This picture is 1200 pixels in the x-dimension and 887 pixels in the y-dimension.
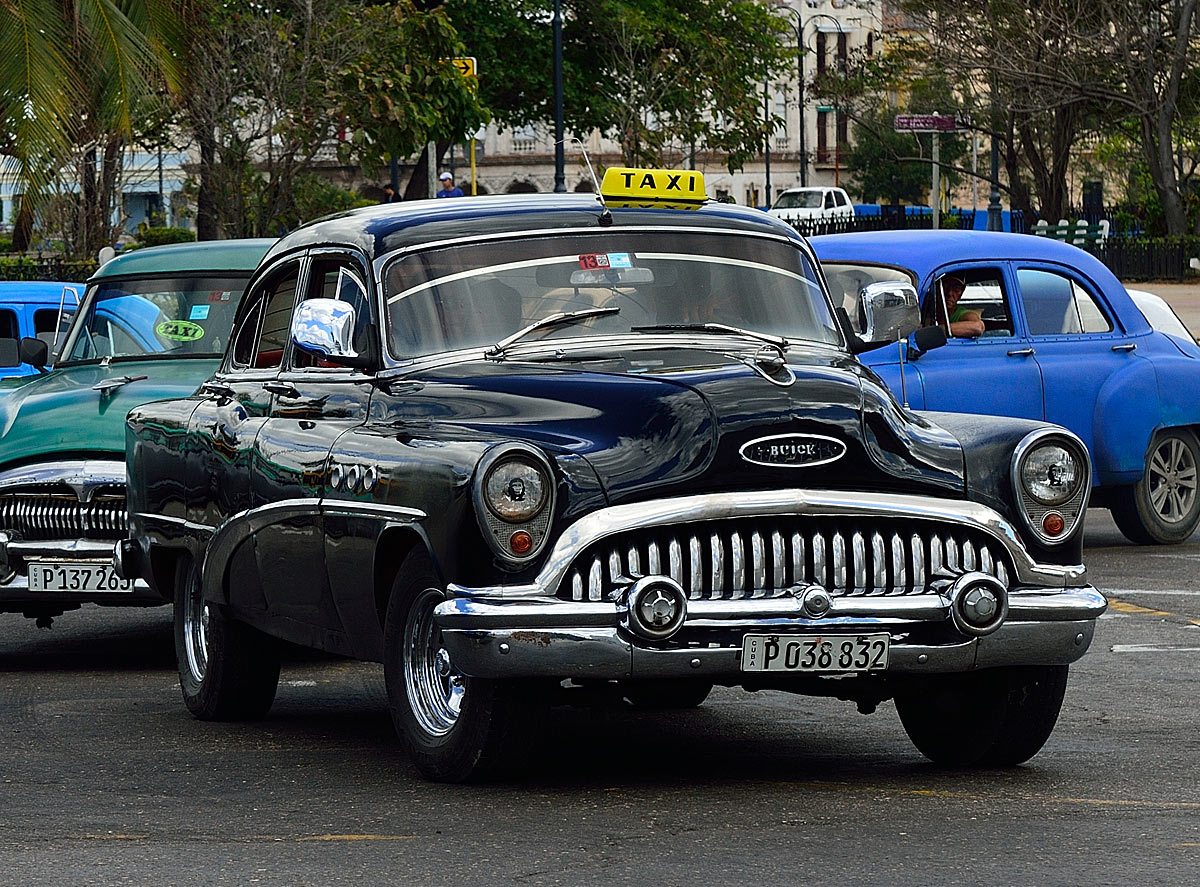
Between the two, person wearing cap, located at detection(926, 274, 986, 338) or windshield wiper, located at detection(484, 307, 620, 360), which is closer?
A: windshield wiper, located at detection(484, 307, 620, 360)

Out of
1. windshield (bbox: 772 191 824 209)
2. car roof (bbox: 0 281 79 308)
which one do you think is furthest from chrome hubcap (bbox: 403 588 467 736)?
windshield (bbox: 772 191 824 209)

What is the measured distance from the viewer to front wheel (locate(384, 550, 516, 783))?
6.56 m

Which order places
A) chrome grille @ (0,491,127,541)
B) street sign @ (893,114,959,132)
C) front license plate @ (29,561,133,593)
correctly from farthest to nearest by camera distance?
street sign @ (893,114,959,132), chrome grille @ (0,491,127,541), front license plate @ (29,561,133,593)

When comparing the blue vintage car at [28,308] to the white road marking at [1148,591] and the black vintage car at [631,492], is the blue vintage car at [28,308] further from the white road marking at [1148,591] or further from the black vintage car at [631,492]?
the black vintage car at [631,492]

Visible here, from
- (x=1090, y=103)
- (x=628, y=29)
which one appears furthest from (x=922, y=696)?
(x=628, y=29)

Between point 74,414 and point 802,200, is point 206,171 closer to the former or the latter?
point 74,414

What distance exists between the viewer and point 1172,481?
47.9 ft

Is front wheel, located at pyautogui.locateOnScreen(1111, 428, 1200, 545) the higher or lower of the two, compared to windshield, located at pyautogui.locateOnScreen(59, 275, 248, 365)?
lower

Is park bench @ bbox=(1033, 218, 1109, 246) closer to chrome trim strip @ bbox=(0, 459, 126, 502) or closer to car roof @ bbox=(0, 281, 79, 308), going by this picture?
car roof @ bbox=(0, 281, 79, 308)

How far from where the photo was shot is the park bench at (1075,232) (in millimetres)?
47625

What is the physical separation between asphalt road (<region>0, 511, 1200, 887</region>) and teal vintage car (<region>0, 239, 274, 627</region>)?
2.76ft

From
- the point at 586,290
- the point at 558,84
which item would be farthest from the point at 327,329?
the point at 558,84

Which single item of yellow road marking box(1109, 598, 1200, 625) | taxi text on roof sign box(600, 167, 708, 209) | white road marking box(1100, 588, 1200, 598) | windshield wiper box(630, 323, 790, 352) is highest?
taxi text on roof sign box(600, 167, 708, 209)

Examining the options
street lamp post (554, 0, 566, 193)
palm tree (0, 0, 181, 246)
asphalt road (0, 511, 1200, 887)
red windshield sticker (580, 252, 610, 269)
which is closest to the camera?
asphalt road (0, 511, 1200, 887)
